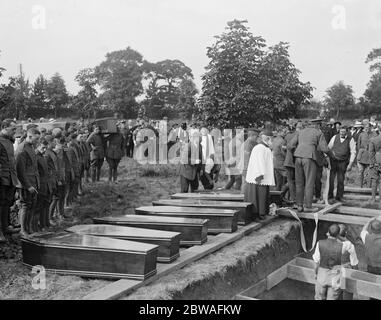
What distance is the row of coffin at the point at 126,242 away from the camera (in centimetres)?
482

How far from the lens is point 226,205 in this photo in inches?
299

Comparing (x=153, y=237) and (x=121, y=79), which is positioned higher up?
(x=121, y=79)

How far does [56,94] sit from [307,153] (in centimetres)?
2772

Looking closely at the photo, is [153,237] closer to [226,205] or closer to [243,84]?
[226,205]

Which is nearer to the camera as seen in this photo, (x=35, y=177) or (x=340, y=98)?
(x=35, y=177)

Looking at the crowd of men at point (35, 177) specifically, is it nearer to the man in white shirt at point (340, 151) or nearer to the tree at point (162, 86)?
the man in white shirt at point (340, 151)

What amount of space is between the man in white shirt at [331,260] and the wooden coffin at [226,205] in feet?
6.30

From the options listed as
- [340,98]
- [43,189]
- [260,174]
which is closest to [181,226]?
Answer: [260,174]

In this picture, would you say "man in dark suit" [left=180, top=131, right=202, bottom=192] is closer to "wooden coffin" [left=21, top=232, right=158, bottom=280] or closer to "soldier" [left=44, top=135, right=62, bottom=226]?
"soldier" [left=44, top=135, right=62, bottom=226]

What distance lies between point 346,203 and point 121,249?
644 cm

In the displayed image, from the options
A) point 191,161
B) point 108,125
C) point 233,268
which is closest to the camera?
point 233,268
